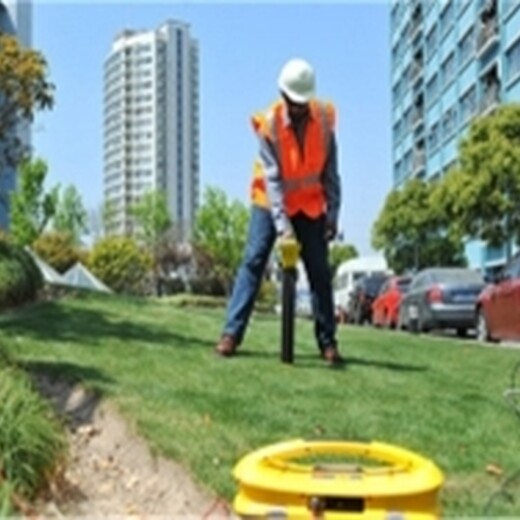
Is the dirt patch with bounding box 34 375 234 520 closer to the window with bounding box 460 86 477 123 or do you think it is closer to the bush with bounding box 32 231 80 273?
the bush with bounding box 32 231 80 273

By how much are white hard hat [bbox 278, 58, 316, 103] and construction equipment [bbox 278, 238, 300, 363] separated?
881 millimetres

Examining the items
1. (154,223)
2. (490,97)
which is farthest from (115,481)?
(154,223)

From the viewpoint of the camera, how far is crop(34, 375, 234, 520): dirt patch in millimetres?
5062

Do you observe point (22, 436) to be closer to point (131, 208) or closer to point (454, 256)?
point (454, 256)

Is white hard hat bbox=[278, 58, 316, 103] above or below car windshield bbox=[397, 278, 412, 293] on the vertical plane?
above

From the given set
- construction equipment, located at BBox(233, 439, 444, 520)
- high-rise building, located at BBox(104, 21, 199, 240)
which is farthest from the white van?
construction equipment, located at BBox(233, 439, 444, 520)

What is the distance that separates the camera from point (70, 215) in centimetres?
7112

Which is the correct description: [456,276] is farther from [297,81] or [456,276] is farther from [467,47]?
[467,47]

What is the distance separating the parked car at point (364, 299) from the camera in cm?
3534

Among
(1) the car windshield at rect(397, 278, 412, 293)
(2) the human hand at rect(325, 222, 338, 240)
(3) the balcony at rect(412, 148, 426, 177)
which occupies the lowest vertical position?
(2) the human hand at rect(325, 222, 338, 240)

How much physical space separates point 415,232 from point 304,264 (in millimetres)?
52343

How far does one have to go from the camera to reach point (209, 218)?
75500mm

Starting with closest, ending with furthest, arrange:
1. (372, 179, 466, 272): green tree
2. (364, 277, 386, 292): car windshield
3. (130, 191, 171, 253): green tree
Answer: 1. (364, 277, 386, 292): car windshield
2. (372, 179, 466, 272): green tree
3. (130, 191, 171, 253): green tree

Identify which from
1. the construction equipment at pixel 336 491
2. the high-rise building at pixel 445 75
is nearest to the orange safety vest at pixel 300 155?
the construction equipment at pixel 336 491
